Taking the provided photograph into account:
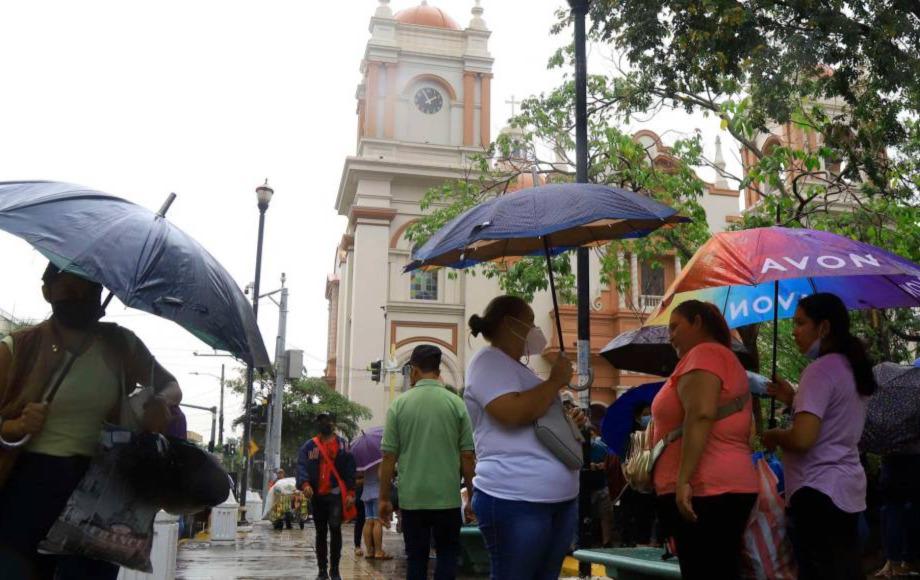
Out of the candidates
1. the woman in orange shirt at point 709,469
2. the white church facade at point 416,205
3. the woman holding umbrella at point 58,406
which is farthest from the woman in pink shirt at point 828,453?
the white church facade at point 416,205

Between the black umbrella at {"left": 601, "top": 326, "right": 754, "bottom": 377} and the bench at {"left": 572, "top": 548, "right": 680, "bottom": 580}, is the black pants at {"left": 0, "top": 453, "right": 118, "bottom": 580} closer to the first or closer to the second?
the bench at {"left": 572, "top": 548, "right": 680, "bottom": 580}

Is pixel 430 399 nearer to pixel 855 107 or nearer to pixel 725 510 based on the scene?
pixel 725 510

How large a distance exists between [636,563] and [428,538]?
1.40 m

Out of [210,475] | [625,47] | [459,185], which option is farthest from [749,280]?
[459,185]

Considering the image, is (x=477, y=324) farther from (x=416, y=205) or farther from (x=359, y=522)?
(x=416, y=205)

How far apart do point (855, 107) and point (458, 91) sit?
2816 cm

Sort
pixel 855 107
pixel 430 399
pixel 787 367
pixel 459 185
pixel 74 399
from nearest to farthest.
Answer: pixel 74 399
pixel 430 399
pixel 855 107
pixel 459 185
pixel 787 367

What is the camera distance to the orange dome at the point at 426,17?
125 feet

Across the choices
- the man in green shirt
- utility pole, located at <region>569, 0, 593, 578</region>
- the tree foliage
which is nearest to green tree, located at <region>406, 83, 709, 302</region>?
the tree foliage

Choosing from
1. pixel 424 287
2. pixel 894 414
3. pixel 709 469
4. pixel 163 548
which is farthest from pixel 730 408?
pixel 424 287

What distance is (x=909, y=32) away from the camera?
8.19 meters

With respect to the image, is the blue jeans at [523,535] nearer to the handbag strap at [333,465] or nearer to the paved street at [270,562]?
the handbag strap at [333,465]

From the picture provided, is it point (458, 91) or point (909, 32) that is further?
point (458, 91)

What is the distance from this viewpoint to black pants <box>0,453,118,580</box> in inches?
142
